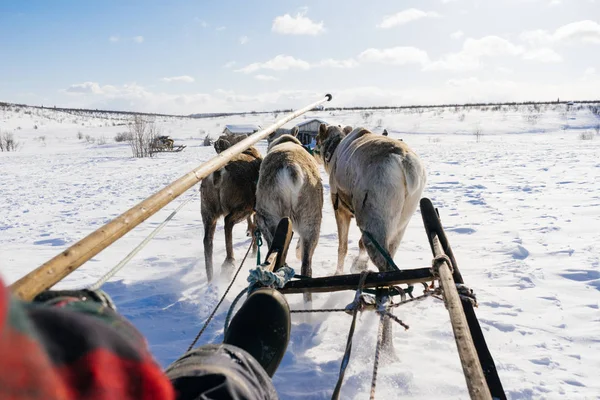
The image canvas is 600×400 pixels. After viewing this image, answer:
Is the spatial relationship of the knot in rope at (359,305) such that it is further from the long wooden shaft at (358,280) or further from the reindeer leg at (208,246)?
the reindeer leg at (208,246)

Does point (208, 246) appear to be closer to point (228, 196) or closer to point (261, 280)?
point (228, 196)

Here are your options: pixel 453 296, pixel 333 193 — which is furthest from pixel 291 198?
pixel 453 296

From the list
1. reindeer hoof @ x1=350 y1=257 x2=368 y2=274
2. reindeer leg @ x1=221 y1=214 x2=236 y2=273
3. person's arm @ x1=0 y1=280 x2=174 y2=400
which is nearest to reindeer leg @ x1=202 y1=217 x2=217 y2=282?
reindeer leg @ x1=221 y1=214 x2=236 y2=273

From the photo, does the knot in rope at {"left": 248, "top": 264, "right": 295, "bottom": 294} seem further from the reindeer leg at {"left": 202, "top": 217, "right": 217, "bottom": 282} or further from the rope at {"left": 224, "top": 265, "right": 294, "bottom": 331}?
the reindeer leg at {"left": 202, "top": 217, "right": 217, "bottom": 282}

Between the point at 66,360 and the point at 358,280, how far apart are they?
75.2 inches

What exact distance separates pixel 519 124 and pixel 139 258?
39254mm

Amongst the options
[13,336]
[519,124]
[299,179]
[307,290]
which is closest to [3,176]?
[299,179]

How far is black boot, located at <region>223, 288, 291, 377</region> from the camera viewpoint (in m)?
1.92

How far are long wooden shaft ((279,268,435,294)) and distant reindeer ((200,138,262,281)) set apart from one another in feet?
6.90

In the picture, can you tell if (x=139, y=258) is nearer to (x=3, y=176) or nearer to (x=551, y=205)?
(x=551, y=205)

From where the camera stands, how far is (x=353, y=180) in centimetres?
357

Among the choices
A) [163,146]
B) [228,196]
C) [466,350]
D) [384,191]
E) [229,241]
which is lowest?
[229,241]

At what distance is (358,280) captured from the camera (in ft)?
7.59

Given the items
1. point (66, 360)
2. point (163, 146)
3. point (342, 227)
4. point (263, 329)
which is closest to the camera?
point (66, 360)
